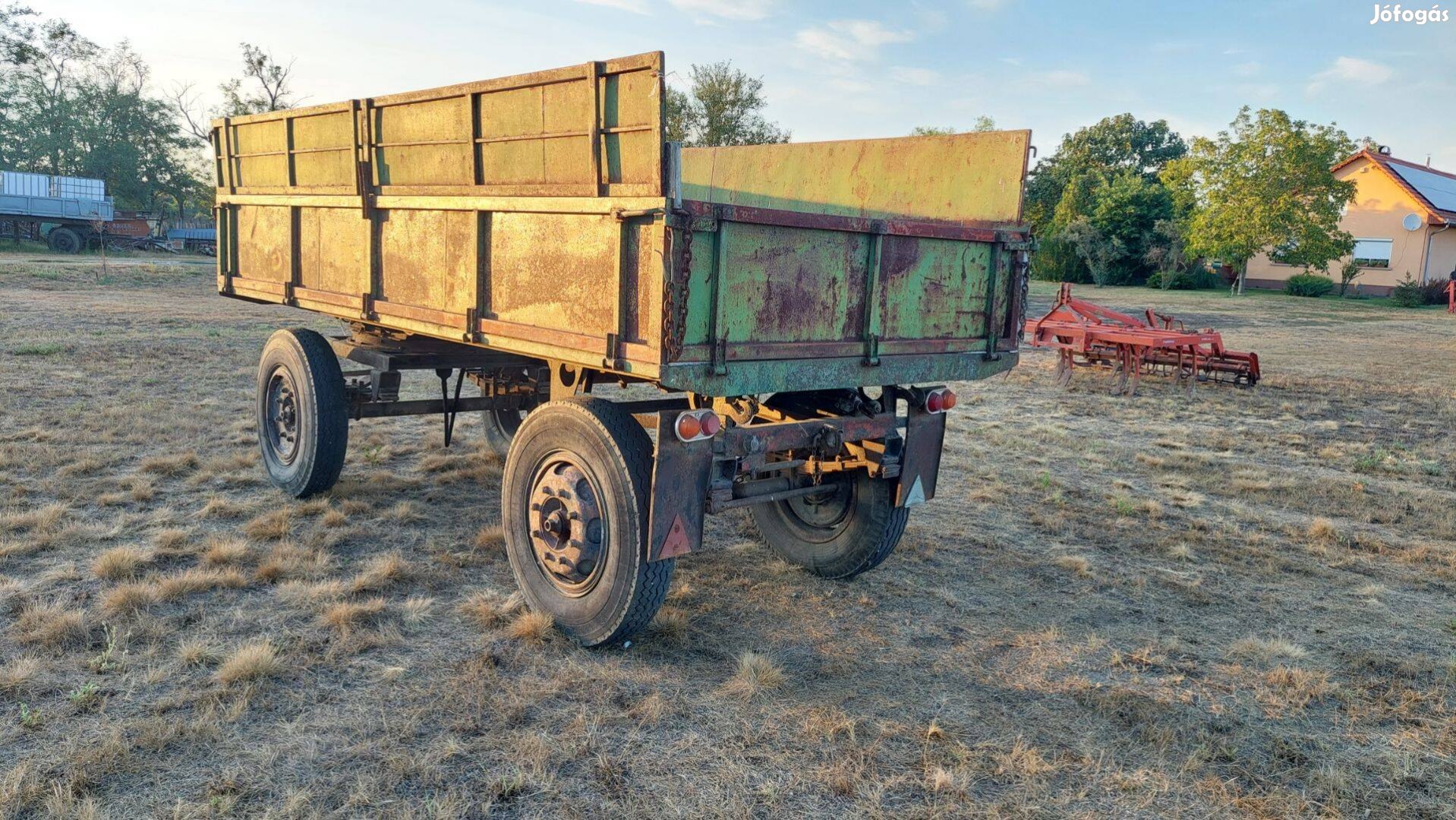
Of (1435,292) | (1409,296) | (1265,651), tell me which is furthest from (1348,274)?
(1265,651)

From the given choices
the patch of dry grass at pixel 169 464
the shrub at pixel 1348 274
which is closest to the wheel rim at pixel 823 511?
the patch of dry grass at pixel 169 464

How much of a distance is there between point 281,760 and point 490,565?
1947mm

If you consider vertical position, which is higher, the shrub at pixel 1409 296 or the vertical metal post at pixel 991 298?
the shrub at pixel 1409 296

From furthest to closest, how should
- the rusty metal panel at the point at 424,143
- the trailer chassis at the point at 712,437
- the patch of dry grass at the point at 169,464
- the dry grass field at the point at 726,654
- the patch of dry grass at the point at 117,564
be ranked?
the patch of dry grass at the point at 169,464, the patch of dry grass at the point at 117,564, the rusty metal panel at the point at 424,143, the trailer chassis at the point at 712,437, the dry grass field at the point at 726,654

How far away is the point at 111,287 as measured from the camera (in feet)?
69.6

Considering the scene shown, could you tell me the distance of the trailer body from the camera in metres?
3.36

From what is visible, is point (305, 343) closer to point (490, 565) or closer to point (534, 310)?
point (490, 565)

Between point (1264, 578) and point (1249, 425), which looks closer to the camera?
point (1264, 578)

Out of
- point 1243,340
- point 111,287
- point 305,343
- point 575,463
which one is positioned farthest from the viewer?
point 111,287

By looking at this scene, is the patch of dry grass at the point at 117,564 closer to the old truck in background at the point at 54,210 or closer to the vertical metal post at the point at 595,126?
the vertical metal post at the point at 595,126

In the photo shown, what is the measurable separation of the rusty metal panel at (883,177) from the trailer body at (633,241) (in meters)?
0.01

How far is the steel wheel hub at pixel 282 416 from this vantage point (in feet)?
19.5

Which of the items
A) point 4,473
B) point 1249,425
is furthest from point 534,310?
point 1249,425

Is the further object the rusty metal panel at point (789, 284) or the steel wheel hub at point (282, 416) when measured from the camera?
the steel wheel hub at point (282, 416)
